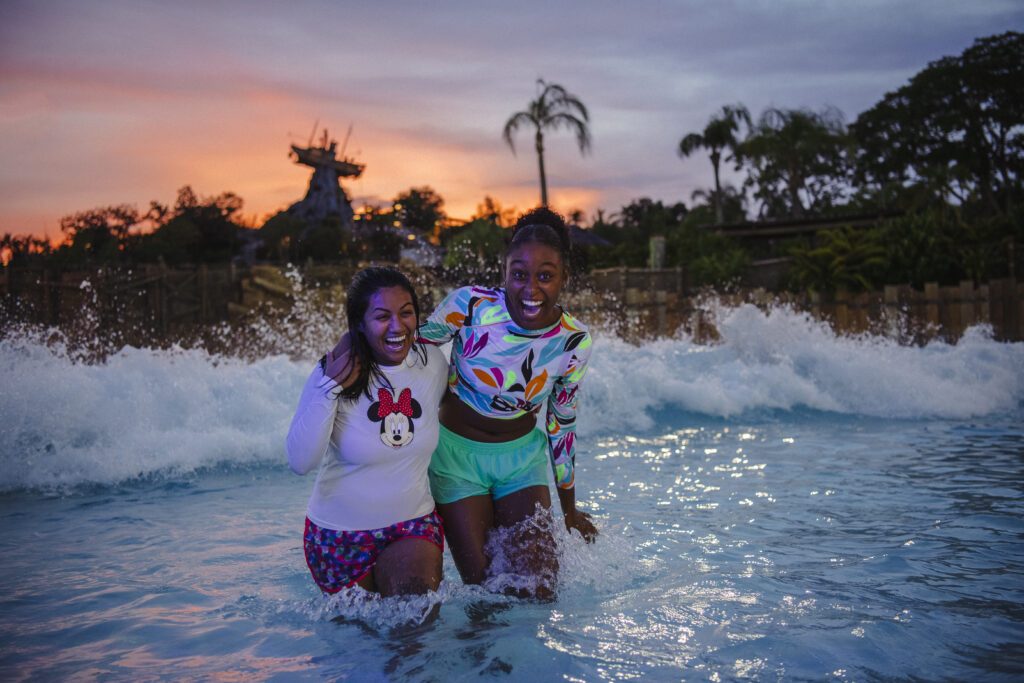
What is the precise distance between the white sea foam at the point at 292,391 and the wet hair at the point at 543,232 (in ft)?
18.3

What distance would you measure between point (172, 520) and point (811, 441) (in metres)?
6.27

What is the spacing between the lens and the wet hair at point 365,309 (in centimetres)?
306

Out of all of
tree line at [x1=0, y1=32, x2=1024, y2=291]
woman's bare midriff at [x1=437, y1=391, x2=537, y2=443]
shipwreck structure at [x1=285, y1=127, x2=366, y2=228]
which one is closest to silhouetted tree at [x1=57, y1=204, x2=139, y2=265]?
tree line at [x1=0, y1=32, x2=1024, y2=291]

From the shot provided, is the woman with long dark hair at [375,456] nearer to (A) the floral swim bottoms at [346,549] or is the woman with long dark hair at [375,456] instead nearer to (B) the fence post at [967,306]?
(A) the floral swim bottoms at [346,549]

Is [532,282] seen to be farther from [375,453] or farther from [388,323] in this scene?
[375,453]

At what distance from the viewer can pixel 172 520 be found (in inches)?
235

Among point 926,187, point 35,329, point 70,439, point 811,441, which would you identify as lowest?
point 811,441

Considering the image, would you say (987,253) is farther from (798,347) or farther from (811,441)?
(811,441)

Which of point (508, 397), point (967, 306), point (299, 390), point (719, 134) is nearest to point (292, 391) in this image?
point (299, 390)

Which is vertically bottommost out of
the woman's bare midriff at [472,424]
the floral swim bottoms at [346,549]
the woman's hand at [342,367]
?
the floral swim bottoms at [346,549]

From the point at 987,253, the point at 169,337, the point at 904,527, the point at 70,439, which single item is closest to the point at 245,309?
the point at 169,337

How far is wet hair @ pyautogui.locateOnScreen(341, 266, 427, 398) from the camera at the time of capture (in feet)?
10.0

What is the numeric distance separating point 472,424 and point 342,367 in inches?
30.3

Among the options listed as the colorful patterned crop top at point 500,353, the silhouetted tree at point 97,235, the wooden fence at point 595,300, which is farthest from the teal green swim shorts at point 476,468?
the silhouetted tree at point 97,235
